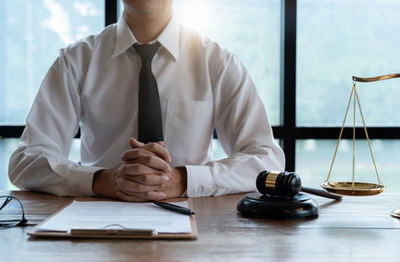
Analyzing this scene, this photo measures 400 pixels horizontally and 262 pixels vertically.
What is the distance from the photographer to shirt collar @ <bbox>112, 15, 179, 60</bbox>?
6.30 feet

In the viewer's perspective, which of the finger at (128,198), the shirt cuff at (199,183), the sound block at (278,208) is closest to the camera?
the sound block at (278,208)

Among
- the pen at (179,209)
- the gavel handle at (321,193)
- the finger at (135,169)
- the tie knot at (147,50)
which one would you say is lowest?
the gavel handle at (321,193)

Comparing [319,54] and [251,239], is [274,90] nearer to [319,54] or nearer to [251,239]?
[319,54]

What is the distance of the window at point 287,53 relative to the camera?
9.80 feet

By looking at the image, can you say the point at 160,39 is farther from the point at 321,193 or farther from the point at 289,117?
the point at 289,117

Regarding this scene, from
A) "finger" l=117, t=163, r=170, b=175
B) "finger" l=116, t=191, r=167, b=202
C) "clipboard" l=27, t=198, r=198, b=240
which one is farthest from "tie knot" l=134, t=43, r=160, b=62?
"clipboard" l=27, t=198, r=198, b=240

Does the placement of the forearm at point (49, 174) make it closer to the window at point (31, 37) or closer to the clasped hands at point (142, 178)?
the clasped hands at point (142, 178)

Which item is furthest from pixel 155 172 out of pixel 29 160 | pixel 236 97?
pixel 236 97

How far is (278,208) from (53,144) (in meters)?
0.98

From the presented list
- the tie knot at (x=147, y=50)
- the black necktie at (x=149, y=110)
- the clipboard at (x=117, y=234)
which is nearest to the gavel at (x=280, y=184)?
the clipboard at (x=117, y=234)

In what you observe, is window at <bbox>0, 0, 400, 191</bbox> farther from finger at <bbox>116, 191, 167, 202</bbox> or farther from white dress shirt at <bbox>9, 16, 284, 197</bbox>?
finger at <bbox>116, 191, 167, 202</bbox>

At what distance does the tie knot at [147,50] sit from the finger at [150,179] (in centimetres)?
70

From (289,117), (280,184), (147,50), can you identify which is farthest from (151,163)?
(289,117)

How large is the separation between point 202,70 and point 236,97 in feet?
0.67
